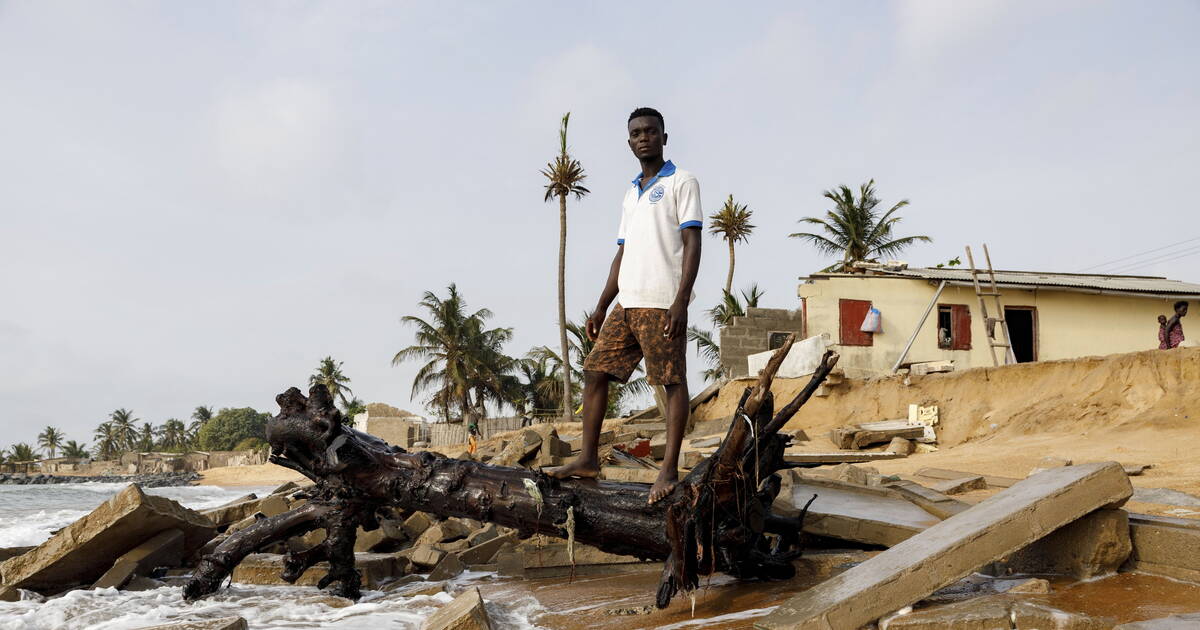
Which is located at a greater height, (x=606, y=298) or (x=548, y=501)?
(x=606, y=298)

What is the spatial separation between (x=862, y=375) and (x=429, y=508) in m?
16.7

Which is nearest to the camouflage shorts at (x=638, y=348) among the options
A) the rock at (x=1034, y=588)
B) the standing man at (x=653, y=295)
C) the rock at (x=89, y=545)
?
the standing man at (x=653, y=295)

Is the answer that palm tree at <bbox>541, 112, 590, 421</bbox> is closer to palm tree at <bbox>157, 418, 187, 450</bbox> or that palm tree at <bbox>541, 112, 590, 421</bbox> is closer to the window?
the window

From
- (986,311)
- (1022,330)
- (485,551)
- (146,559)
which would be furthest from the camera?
(1022,330)

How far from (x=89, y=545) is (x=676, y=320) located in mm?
3661

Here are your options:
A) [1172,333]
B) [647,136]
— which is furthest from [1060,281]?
[647,136]

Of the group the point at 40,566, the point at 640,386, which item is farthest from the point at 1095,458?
the point at 640,386

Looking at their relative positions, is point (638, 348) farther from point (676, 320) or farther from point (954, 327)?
point (954, 327)

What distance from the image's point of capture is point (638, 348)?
4086 millimetres

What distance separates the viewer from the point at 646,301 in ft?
12.8

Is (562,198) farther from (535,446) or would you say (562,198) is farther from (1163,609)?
(1163,609)

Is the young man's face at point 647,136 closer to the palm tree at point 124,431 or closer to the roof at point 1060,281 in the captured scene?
the roof at point 1060,281

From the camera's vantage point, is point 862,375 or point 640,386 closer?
point 862,375

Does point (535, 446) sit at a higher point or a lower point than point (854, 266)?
lower
